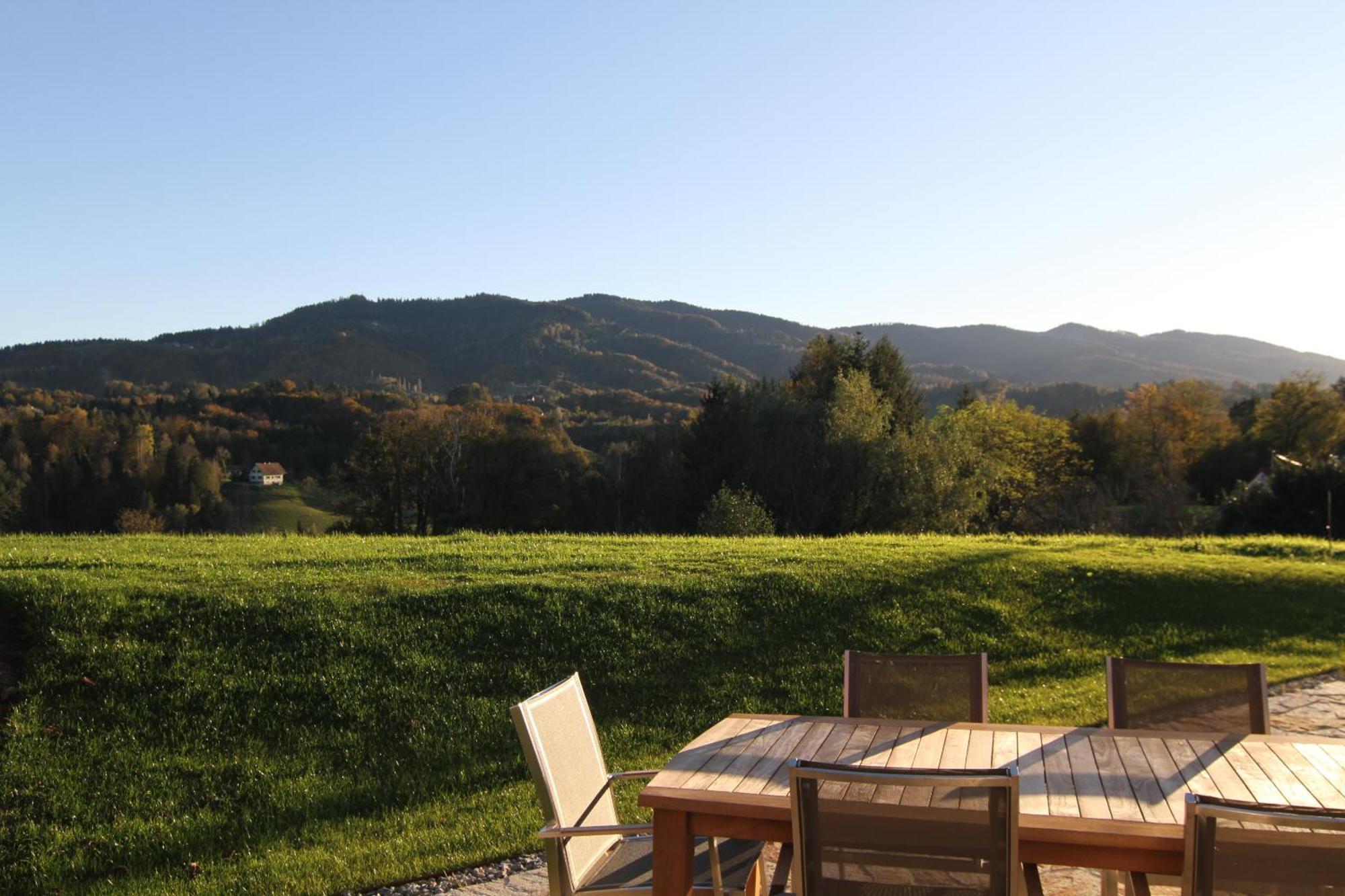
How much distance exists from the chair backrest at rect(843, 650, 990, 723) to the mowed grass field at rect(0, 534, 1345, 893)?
6.30 ft

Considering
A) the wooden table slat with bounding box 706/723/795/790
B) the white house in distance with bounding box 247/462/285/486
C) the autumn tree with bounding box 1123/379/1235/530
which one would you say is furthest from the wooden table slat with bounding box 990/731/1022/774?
the white house in distance with bounding box 247/462/285/486

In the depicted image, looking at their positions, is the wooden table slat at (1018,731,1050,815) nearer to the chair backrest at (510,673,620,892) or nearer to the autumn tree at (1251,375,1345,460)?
the chair backrest at (510,673,620,892)

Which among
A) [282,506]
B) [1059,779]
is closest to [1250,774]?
[1059,779]

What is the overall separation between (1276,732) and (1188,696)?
412 centimetres

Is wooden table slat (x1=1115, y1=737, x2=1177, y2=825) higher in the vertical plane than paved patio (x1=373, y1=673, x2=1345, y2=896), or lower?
higher

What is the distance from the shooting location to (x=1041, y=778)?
3.05 m

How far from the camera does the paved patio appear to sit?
164 inches

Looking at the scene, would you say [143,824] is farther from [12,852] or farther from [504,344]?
[504,344]

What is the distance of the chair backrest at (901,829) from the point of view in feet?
7.63

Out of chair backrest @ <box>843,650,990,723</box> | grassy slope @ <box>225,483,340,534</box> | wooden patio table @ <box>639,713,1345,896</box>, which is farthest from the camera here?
grassy slope @ <box>225,483,340,534</box>

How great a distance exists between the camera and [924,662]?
13.5 ft

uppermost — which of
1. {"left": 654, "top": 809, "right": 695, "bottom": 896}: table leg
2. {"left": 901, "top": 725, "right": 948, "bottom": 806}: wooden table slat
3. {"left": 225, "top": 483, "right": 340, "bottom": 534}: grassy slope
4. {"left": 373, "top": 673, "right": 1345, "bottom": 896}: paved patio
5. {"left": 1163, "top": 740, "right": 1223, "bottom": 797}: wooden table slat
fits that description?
{"left": 1163, "top": 740, "right": 1223, "bottom": 797}: wooden table slat

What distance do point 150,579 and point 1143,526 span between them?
99.6ft

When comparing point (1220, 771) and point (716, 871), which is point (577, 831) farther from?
point (1220, 771)
